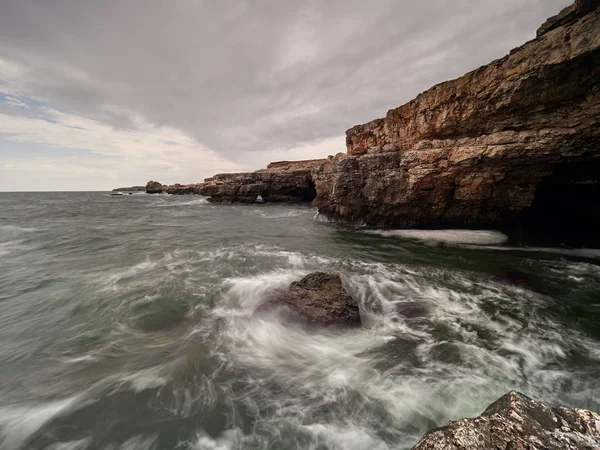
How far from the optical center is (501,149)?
1003 cm

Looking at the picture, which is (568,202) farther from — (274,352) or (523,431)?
(274,352)

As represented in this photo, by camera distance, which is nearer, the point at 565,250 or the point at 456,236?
the point at 565,250

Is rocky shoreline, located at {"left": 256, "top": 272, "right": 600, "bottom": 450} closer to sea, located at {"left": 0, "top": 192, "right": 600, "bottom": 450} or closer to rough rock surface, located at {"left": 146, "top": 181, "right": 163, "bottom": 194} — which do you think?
A: sea, located at {"left": 0, "top": 192, "right": 600, "bottom": 450}

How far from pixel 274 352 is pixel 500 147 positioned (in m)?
11.9

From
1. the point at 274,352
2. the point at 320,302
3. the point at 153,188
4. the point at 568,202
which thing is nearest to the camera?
the point at 274,352

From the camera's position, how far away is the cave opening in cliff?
10.4 metres

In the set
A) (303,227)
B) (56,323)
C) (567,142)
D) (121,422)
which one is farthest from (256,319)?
(567,142)

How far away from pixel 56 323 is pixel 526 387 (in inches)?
365

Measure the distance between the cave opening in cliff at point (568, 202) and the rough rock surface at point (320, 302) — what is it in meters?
12.0

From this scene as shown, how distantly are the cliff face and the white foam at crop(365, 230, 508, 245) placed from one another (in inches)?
29.9

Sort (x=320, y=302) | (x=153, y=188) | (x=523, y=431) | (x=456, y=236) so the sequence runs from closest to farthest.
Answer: (x=523, y=431)
(x=320, y=302)
(x=456, y=236)
(x=153, y=188)

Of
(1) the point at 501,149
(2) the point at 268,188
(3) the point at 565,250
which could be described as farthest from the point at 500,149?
(2) the point at 268,188

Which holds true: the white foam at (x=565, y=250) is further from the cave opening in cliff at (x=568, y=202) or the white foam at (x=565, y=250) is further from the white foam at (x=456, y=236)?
the cave opening in cliff at (x=568, y=202)

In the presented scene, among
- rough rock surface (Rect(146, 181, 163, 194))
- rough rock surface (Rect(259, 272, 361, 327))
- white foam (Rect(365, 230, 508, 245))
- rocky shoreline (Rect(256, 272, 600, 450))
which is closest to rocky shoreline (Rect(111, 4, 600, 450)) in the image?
rough rock surface (Rect(259, 272, 361, 327))
